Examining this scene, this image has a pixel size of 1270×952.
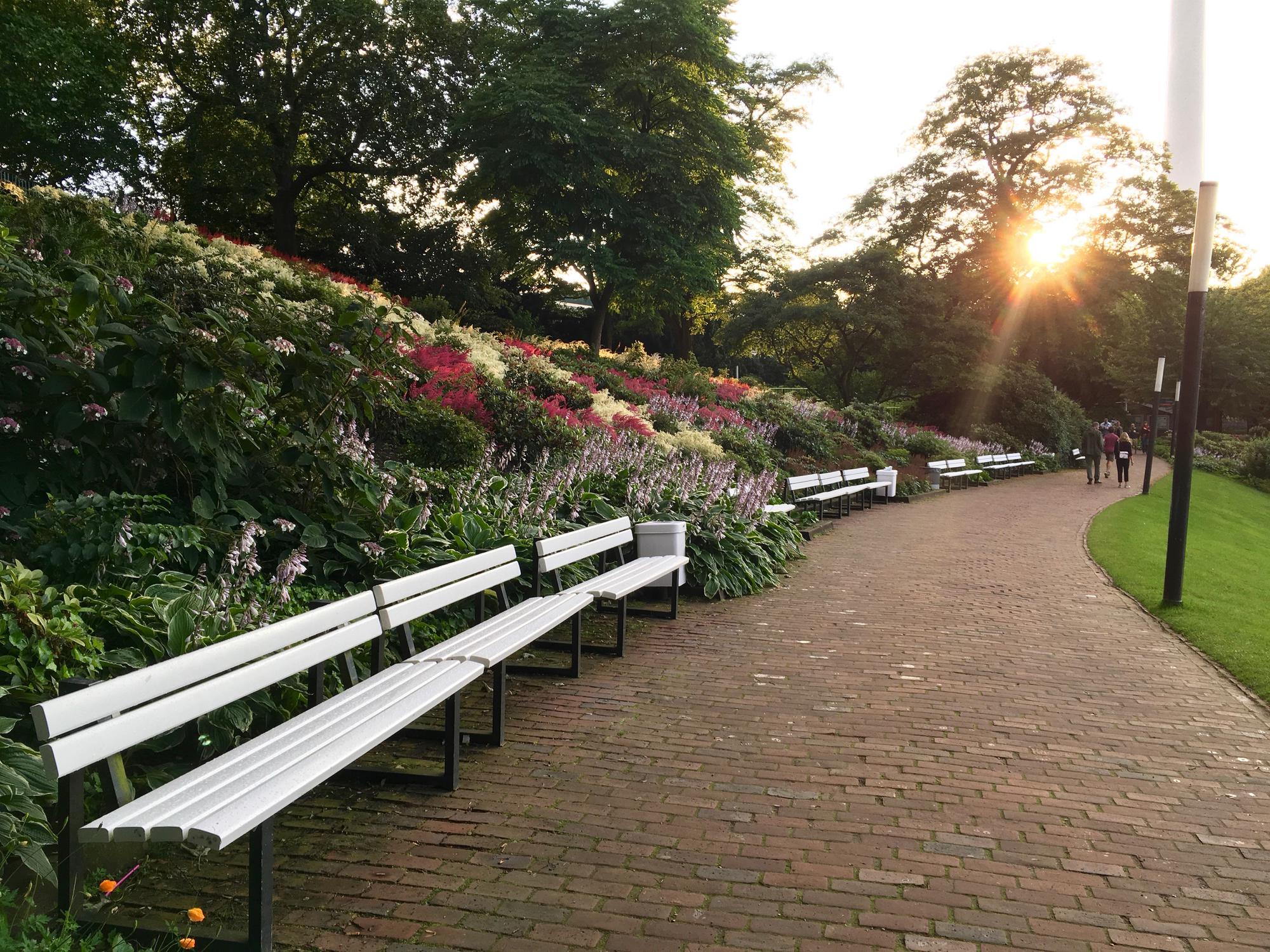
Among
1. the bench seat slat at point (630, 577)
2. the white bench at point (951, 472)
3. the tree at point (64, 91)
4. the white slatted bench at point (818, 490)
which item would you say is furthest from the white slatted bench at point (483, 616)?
the tree at point (64, 91)

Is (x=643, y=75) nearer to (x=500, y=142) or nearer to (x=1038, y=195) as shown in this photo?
(x=500, y=142)

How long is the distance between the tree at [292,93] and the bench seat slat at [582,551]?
23.1 meters

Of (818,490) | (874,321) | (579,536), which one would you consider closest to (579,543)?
(579,536)

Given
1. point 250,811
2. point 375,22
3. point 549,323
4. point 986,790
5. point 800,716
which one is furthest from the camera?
point 549,323

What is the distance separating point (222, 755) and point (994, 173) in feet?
144

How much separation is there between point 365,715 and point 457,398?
19.5ft

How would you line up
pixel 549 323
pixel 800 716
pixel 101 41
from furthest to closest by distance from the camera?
pixel 549 323
pixel 101 41
pixel 800 716

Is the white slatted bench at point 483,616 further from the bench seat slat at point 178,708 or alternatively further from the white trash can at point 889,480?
the white trash can at point 889,480

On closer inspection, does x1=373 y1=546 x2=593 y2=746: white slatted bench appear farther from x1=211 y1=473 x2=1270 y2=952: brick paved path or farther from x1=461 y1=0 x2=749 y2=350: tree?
x1=461 y1=0 x2=749 y2=350: tree

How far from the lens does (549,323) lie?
120ft

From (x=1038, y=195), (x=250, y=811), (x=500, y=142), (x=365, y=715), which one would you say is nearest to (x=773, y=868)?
(x=365, y=715)

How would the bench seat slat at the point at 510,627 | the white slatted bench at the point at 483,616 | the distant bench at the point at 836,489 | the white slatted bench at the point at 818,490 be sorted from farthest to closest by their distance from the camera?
1. the distant bench at the point at 836,489
2. the white slatted bench at the point at 818,490
3. the bench seat slat at the point at 510,627
4. the white slatted bench at the point at 483,616

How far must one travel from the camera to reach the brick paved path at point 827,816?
2.98 metres

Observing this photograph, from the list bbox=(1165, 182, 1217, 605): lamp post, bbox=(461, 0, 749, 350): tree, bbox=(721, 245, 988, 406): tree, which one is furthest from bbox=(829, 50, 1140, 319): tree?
bbox=(1165, 182, 1217, 605): lamp post
